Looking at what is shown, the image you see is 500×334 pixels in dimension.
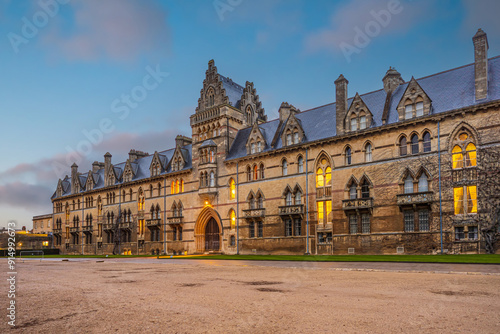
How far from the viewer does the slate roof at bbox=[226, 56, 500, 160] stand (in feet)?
102

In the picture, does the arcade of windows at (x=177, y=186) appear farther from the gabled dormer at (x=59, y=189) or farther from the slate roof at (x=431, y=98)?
the gabled dormer at (x=59, y=189)

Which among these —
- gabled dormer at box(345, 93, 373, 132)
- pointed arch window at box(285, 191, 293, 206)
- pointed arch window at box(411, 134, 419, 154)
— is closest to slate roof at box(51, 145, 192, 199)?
pointed arch window at box(285, 191, 293, 206)

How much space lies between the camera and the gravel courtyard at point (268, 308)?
300 inches

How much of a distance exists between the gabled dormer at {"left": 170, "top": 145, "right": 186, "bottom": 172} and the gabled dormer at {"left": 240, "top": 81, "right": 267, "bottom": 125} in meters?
10.0

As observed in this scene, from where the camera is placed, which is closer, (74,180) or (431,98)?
(431,98)

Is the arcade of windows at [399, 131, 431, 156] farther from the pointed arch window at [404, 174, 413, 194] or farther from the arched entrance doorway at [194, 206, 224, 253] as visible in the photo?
the arched entrance doorway at [194, 206, 224, 253]

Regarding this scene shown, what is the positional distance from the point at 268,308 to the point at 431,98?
96.8 feet

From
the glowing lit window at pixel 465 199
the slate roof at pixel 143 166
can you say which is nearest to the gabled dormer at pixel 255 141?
the slate roof at pixel 143 166

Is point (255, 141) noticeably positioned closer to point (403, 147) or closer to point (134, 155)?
point (403, 147)

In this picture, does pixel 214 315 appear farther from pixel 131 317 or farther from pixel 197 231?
pixel 197 231

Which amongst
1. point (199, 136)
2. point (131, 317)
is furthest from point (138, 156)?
point (131, 317)

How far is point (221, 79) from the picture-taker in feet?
172

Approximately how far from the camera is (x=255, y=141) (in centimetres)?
4553

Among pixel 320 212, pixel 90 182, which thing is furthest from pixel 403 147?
pixel 90 182
